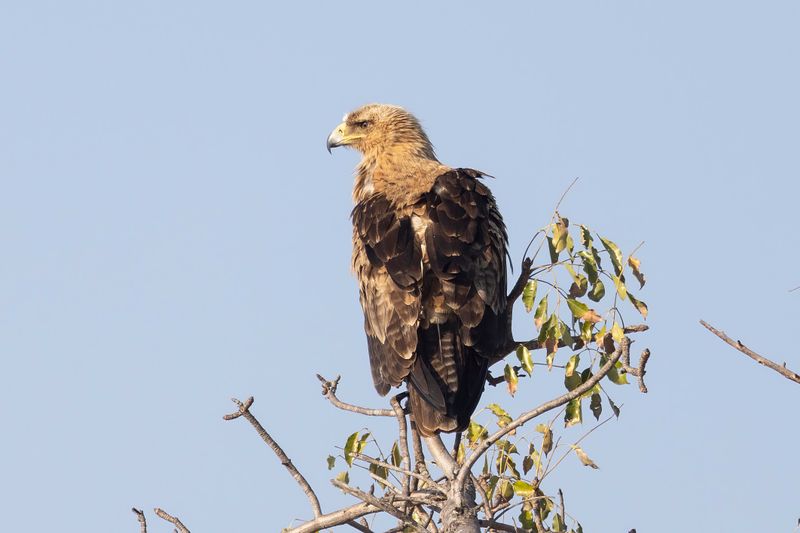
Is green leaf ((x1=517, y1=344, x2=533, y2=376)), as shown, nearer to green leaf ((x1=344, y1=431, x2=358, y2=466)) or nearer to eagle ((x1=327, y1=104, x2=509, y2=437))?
eagle ((x1=327, y1=104, x2=509, y2=437))

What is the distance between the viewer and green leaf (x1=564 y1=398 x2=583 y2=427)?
208 inches

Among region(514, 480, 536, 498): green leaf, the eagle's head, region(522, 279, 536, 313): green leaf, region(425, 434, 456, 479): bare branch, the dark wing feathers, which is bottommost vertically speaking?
region(514, 480, 536, 498): green leaf

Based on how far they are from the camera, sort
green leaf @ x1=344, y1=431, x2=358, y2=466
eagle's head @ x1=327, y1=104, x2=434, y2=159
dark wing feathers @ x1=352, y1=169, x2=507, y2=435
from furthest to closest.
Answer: eagle's head @ x1=327, y1=104, x2=434, y2=159 → dark wing feathers @ x1=352, y1=169, x2=507, y2=435 → green leaf @ x1=344, y1=431, x2=358, y2=466

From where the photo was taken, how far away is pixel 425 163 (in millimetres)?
7801

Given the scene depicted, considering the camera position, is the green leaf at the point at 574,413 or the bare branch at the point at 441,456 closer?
the bare branch at the point at 441,456

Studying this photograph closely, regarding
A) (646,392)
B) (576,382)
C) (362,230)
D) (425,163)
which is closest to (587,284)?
(576,382)

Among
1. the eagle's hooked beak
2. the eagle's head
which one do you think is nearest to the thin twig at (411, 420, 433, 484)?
the eagle's head

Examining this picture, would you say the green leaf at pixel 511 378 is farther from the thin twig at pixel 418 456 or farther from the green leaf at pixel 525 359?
the thin twig at pixel 418 456

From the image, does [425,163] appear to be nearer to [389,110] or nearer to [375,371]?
[389,110]

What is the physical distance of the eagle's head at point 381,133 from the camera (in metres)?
8.19

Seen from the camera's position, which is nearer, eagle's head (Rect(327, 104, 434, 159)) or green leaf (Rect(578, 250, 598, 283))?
green leaf (Rect(578, 250, 598, 283))

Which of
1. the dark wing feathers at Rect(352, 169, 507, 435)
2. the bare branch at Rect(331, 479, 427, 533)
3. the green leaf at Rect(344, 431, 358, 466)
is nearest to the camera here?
the bare branch at Rect(331, 479, 427, 533)

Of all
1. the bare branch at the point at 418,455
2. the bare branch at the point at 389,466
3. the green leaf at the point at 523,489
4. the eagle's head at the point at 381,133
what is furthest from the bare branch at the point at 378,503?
the eagle's head at the point at 381,133

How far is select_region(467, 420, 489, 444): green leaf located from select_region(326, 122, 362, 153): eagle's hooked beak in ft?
10.5
